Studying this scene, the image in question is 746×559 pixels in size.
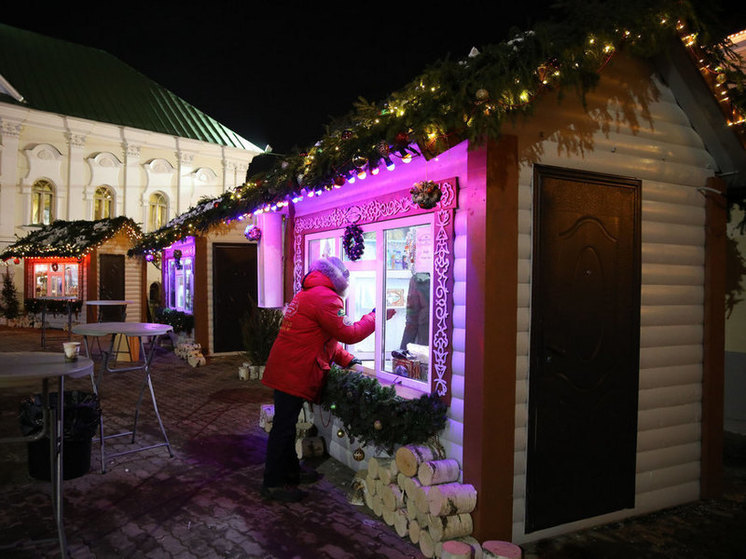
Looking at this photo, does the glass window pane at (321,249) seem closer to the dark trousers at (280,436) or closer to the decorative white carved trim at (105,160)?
the dark trousers at (280,436)

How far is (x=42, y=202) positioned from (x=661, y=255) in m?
28.4

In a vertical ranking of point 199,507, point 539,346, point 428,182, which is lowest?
point 199,507

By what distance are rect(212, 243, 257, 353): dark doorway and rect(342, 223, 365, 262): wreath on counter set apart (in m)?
7.87

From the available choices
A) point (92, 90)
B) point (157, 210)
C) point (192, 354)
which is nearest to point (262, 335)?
point (192, 354)

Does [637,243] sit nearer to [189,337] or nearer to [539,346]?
[539,346]

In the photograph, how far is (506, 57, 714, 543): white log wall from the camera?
4.36 meters

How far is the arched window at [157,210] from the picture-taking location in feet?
95.2

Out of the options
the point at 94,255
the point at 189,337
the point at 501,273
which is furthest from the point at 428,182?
the point at 94,255

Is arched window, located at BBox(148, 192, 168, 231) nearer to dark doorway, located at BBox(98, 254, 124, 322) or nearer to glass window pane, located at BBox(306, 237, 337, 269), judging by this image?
dark doorway, located at BBox(98, 254, 124, 322)

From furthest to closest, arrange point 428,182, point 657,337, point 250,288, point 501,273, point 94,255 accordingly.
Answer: point 94,255, point 250,288, point 657,337, point 428,182, point 501,273

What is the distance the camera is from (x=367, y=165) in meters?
4.81

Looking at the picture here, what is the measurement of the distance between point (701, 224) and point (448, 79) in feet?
10.1

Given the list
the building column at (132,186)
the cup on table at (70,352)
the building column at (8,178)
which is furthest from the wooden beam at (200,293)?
the building column at (132,186)

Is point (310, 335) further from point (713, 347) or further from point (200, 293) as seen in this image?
point (200, 293)
